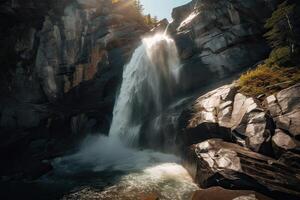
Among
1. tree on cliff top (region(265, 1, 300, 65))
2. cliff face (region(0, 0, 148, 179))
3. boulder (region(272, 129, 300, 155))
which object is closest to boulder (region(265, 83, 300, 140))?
boulder (region(272, 129, 300, 155))

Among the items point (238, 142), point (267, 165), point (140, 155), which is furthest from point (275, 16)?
point (140, 155)

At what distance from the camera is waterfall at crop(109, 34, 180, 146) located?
2816cm

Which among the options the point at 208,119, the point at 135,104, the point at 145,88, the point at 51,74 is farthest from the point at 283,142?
the point at 51,74

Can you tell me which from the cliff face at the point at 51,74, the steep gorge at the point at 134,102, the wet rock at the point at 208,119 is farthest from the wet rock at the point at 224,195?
the cliff face at the point at 51,74

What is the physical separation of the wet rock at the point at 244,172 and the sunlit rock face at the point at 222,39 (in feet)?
42.7

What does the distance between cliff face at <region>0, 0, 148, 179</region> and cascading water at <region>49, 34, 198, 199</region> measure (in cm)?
321

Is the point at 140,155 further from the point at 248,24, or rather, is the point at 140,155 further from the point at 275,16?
the point at 248,24

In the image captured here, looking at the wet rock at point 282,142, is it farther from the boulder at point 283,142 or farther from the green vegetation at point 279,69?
the green vegetation at point 279,69

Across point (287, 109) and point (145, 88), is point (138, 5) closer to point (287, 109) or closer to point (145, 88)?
point (145, 88)

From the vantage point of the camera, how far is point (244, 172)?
1236cm

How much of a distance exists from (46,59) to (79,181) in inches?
835

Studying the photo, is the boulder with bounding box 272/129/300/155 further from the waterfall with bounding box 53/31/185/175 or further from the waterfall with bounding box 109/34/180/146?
the waterfall with bounding box 109/34/180/146

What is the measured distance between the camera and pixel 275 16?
843 inches

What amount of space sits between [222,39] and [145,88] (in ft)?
31.6
